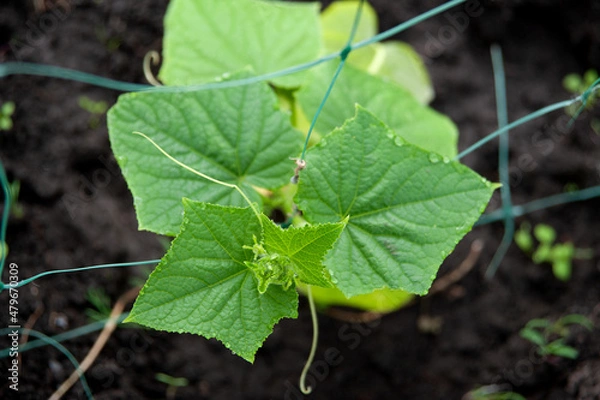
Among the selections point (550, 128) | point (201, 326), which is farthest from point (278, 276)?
point (550, 128)

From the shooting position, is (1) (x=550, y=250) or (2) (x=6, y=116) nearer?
(2) (x=6, y=116)

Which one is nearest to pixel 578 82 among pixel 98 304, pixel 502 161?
pixel 502 161

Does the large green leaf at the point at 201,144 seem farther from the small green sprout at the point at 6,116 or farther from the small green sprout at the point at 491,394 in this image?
the small green sprout at the point at 491,394

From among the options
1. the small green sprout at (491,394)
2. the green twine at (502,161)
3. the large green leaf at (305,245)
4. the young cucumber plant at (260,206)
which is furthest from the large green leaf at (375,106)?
the small green sprout at (491,394)

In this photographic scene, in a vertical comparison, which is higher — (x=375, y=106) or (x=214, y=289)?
(x=375, y=106)

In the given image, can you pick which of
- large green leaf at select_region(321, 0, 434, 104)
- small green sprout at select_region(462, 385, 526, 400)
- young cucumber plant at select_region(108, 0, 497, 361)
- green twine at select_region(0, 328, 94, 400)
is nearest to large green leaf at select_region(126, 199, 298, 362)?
young cucumber plant at select_region(108, 0, 497, 361)

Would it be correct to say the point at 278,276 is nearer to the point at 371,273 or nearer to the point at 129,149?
the point at 371,273

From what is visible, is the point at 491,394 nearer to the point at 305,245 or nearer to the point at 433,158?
the point at 433,158
